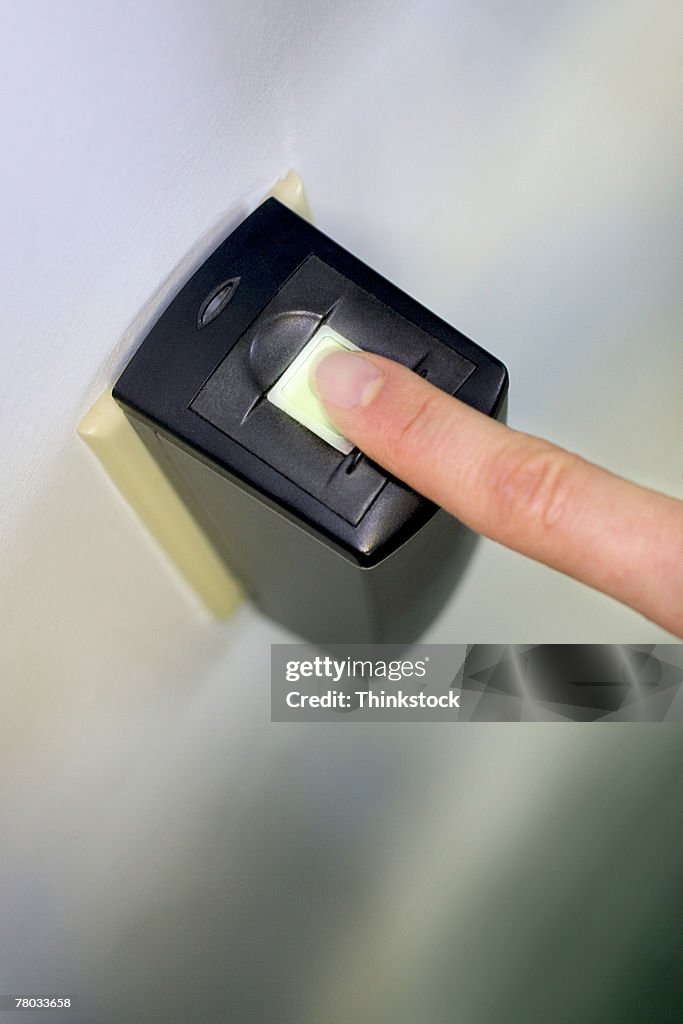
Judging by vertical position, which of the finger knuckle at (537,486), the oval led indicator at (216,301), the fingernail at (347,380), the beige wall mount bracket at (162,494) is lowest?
the finger knuckle at (537,486)

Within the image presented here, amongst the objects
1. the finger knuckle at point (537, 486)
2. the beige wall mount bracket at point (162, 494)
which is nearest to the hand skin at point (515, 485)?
the finger knuckle at point (537, 486)

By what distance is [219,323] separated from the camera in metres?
0.50

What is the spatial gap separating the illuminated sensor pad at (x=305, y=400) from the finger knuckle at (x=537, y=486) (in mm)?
91

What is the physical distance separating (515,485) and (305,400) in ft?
0.39

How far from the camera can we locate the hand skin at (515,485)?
384 millimetres

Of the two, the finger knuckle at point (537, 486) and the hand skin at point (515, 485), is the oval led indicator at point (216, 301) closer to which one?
the hand skin at point (515, 485)

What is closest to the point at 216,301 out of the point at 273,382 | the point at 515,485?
the point at 273,382

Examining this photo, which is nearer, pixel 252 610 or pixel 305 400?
pixel 305 400

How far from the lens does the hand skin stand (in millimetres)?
384

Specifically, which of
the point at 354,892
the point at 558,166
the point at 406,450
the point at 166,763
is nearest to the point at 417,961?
the point at 354,892

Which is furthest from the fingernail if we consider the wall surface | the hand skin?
the wall surface

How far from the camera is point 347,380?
46 cm

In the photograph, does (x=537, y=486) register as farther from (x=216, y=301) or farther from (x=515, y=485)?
(x=216, y=301)

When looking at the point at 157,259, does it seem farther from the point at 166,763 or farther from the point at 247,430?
the point at 166,763
